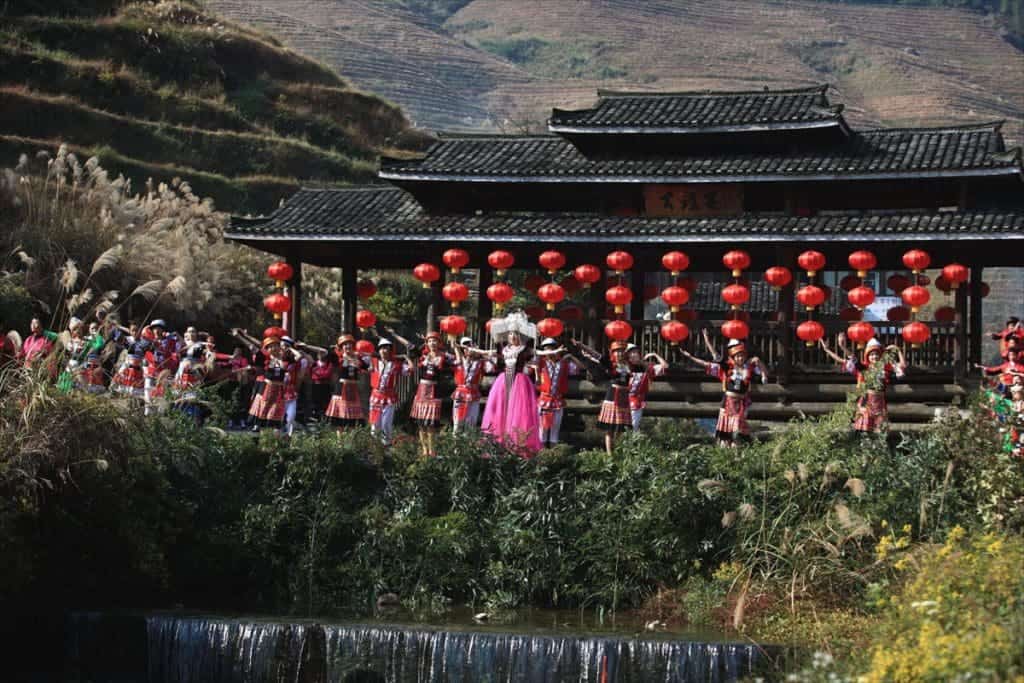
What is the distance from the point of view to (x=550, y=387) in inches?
914

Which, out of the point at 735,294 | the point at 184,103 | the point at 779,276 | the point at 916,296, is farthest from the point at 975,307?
the point at 184,103

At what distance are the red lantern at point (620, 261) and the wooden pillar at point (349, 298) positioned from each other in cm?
481

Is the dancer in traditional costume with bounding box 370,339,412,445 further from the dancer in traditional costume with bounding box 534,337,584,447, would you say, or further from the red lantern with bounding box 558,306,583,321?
the red lantern with bounding box 558,306,583,321

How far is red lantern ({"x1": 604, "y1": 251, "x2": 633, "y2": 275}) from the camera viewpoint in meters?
25.5

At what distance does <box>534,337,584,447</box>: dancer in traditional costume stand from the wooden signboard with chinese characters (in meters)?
4.35

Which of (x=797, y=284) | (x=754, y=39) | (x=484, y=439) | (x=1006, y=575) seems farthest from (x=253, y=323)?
(x=754, y=39)

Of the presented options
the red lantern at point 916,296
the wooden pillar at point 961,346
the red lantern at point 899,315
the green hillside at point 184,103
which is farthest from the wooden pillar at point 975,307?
the green hillside at point 184,103

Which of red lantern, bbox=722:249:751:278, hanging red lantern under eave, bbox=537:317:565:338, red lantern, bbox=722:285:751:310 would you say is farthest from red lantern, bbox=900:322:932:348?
hanging red lantern under eave, bbox=537:317:565:338

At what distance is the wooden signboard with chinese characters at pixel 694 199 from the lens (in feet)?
86.1

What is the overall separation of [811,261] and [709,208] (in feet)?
7.71

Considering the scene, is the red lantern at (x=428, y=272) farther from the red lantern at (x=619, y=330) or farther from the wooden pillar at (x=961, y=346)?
the wooden pillar at (x=961, y=346)

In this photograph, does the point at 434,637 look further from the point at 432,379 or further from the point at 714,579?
the point at 432,379

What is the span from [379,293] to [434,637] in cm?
2476

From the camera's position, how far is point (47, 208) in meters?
32.6
